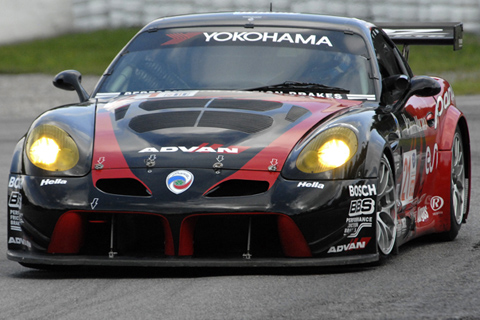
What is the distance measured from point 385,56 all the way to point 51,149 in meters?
2.49

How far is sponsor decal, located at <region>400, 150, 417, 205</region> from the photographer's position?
565 centimetres

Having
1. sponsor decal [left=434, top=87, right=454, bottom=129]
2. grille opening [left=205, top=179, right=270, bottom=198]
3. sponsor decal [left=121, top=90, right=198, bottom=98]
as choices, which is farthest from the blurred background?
grille opening [left=205, top=179, right=270, bottom=198]

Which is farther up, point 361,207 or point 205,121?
point 205,121

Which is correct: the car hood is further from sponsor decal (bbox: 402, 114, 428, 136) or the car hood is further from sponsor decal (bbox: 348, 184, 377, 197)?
sponsor decal (bbox: 402, 114, 428, 136)

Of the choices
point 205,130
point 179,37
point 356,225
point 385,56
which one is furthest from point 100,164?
point 385,56

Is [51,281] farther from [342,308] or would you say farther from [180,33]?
[180,33]

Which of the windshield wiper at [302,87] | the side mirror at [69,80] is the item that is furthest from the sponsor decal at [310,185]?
the side mirror at [69,80]

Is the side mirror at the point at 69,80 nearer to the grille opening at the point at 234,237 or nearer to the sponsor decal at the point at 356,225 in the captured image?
the grille opening at the point at 234,237

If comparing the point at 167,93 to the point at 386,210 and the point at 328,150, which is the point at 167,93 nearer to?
the point at 328,150

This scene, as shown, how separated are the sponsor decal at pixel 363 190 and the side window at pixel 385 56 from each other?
1.54 m

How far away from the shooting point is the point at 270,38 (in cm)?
624

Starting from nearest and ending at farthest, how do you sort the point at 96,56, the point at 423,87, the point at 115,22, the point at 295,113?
the point at 295,113, the point at 423,87, the point at 96,56, the point at 115,22

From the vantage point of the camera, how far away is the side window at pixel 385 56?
6.44m

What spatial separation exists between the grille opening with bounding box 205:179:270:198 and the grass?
55.3 ft
